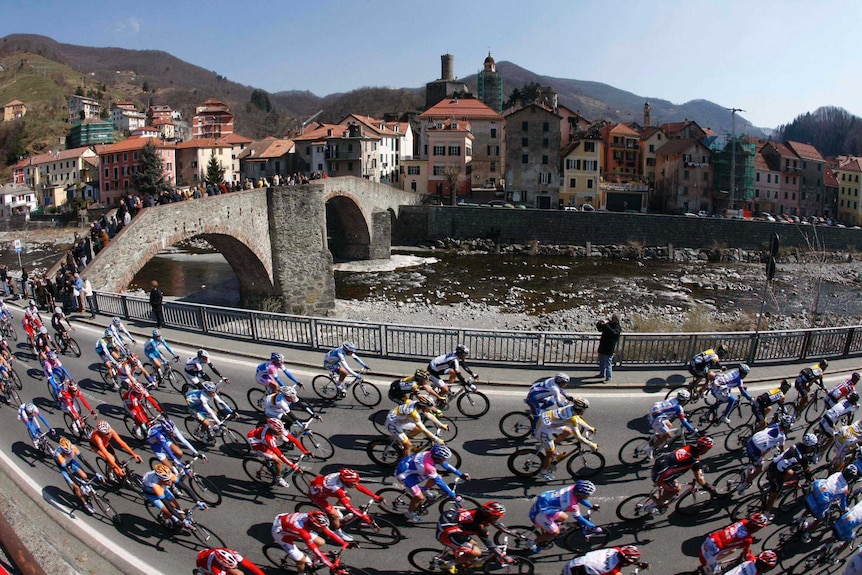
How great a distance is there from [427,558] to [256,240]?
23.2 metres

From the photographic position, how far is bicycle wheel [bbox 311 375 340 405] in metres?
12.6

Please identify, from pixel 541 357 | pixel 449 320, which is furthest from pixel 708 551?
pixel 449 320

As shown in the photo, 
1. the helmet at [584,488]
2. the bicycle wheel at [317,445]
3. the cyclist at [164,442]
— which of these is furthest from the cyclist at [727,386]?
the cyclist at [164,442]

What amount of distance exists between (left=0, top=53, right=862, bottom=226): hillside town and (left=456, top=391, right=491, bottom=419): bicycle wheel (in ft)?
153

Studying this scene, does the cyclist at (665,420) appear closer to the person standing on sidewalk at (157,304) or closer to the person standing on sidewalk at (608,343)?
the person standing on sidewalk at (608,343)

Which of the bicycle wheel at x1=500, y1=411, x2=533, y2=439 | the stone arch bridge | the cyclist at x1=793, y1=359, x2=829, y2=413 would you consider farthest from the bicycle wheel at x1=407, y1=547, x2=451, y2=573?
the stone arch bridge

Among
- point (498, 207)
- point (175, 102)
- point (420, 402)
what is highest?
point (175, 102)

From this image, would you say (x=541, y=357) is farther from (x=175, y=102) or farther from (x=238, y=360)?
(x=175, y=102)

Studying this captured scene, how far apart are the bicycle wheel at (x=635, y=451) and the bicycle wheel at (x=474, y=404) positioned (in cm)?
274

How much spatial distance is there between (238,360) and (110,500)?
19.5 feet

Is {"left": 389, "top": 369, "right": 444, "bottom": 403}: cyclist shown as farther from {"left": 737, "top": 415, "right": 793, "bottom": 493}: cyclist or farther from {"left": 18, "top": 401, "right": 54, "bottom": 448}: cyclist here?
{"left": 18, "top": 401, "right": 54, "bottom": 448}: cyclist

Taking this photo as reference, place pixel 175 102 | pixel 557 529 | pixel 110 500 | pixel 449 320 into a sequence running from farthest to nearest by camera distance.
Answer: pixel 175 102 < pixel 449 320 < pixel 110 500 < pixel 557 529

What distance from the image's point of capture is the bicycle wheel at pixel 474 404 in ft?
38.9

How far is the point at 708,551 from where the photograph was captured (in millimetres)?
6809
